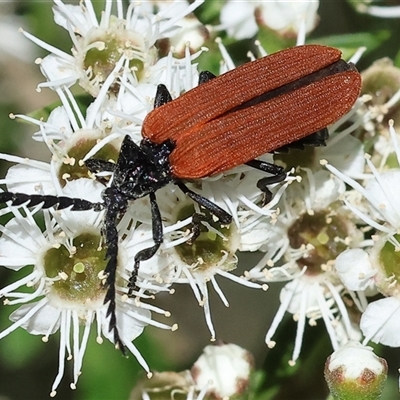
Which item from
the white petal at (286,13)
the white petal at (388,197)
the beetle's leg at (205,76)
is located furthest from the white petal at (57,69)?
the white petal at (388,197)

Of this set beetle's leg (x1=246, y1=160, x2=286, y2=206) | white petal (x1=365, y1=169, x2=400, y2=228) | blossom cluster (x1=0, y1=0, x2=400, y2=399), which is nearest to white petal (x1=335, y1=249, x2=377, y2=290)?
blossom cluster (x1=0, y1=0, x2=400, y2=399)

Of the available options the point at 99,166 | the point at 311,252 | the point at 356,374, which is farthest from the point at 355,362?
the point at 99,166

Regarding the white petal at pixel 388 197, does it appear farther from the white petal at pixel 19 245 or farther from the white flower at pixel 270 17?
the white petal at pixel 19 245

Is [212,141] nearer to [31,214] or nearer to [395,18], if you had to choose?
[31,214]

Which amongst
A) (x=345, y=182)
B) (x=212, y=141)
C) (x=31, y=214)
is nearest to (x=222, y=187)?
(x=212, y=141)

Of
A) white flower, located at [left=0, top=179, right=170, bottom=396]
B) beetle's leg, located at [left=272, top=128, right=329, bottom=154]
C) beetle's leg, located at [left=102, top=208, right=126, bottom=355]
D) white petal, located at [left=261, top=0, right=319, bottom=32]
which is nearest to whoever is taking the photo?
beetle's leg, located at [left=102, top=208, right=126, bottom=355]

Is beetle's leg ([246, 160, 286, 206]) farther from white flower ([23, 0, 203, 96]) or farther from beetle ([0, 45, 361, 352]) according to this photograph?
white flower ([23, 0, 203, 96])
